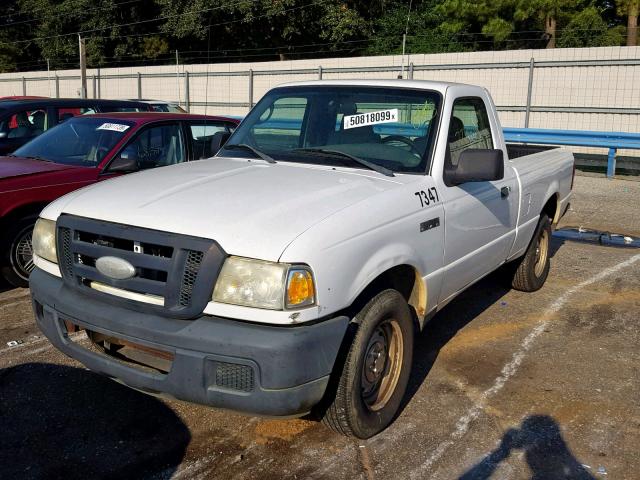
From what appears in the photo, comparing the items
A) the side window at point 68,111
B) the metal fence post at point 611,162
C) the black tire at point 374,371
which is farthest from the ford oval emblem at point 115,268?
the metal fence post at point 611,162

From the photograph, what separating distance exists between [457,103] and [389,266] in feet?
5.41

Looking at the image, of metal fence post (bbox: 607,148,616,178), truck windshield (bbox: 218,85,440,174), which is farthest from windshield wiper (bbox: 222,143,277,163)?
metal fence post (bbox: 607,148,616,178)

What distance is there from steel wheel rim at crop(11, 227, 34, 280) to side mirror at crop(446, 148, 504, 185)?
391 centimetres

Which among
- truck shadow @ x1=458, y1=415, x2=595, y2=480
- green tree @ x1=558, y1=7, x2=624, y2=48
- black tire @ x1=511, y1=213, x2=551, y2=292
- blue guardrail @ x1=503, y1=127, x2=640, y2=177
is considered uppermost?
green tree @ x1=558, y1=7, x2=624, y2=48

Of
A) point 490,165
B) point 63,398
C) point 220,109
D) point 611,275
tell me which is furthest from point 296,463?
point 220,109

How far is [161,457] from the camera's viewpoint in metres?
3.34

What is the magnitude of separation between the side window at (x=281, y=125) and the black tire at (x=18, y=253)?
2426mm

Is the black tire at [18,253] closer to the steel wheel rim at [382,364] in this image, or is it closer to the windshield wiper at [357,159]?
the windshield wiper at [357,159]

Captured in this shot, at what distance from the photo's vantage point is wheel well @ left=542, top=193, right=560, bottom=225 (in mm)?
6304

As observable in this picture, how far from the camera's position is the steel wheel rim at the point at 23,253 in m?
5.77

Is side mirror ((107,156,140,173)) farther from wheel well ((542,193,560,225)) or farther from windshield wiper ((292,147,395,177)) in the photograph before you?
wheel well ((542,193,560,225))

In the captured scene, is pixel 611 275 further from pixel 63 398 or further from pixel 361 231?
pixel 63 398

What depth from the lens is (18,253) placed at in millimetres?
5809

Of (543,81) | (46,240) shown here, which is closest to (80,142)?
(46,240)
